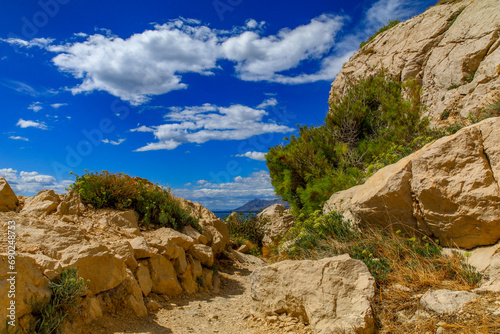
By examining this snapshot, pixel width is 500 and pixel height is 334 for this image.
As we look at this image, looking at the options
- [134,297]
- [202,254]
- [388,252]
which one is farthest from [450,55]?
[134,297]

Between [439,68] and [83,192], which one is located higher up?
[439,68]

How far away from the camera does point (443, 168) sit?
4.58m

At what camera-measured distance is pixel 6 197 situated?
6.09 metres

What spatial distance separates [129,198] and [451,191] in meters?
6.71

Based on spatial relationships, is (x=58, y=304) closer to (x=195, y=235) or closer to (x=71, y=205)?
(x=71, y=205)

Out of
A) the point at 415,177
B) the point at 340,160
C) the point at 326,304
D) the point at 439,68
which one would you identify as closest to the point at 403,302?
the point at 326,304

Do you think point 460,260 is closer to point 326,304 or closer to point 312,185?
point 326,304

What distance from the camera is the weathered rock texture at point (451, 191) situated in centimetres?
422

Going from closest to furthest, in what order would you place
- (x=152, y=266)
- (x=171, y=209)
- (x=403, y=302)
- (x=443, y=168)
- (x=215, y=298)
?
(x=403, y=302), (x=443, y=168), (x=152, y=266), (x=215, y=298), (x=171, y=209)

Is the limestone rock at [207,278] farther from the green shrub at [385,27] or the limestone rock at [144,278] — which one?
the green shrub at [385,27]

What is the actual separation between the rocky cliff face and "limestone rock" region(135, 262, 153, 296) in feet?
29.2

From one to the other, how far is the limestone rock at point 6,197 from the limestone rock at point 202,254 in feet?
12.3

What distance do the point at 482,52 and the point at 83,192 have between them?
12313 millimetres

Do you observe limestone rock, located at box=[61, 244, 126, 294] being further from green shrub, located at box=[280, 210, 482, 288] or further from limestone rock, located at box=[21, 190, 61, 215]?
green shrub, located at box=[280, 210, 482, 288]
